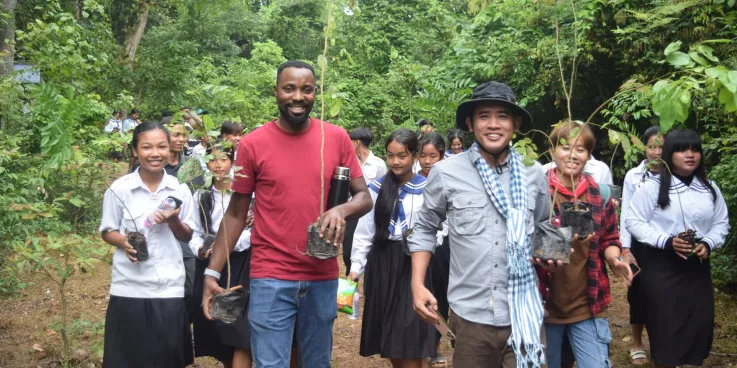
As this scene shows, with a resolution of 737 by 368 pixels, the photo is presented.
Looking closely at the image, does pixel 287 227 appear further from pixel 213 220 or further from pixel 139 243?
pixel 213 220

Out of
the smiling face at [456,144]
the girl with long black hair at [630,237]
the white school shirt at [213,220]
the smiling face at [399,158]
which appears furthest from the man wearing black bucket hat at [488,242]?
the smiling face at [456,144]

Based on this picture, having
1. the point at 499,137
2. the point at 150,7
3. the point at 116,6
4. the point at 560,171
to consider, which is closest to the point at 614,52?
the point at 560,171

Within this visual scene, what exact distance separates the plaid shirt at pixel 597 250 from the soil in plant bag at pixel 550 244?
0.74 m

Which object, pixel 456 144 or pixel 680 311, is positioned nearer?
pixel 680 311

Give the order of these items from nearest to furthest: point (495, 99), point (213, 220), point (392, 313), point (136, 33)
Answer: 1. point (495, 99)
2. point (213, 220)
3. point (392, 313)
4. point (136, 33)

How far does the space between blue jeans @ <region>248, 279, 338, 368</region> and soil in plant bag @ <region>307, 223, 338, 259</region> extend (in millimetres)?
329

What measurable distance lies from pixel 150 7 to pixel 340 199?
60.0 ft

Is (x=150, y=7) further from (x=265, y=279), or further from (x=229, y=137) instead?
(x=265, y=279)

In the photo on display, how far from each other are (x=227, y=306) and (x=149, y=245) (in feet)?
2.99

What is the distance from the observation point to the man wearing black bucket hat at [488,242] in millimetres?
3525

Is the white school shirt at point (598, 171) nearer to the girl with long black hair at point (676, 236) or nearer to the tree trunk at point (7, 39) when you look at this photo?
the girl with long black hair at point (676, 236)

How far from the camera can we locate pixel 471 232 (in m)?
3.61

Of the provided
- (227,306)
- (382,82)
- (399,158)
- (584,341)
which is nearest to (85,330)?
(399,158)

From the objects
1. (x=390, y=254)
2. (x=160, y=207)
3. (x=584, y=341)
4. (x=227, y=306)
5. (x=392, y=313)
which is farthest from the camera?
(x=390, y=254)
